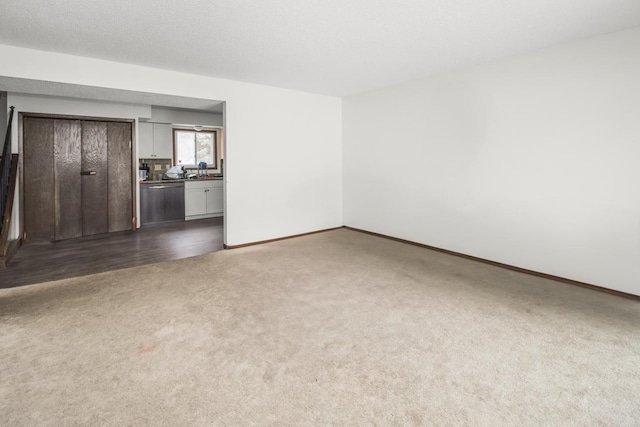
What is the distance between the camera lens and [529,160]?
12.9 ft

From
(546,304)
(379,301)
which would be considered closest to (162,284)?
(379,301)

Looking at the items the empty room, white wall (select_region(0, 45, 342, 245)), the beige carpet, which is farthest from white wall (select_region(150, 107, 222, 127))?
the beige carpet

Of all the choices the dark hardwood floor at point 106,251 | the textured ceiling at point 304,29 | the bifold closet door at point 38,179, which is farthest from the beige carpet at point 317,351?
the bifold closet door at point 38,179

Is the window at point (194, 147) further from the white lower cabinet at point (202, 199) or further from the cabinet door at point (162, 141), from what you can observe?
the white lower cabinet at point (202, 199)

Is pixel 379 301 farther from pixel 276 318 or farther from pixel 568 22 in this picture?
pixel 568 22

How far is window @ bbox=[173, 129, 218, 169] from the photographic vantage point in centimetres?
807

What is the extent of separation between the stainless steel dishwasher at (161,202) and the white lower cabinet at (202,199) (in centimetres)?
13

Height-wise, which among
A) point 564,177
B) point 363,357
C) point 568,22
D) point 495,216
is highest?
point 568,22

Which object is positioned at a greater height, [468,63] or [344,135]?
[468,63]

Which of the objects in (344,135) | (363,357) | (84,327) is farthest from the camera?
(344,135)

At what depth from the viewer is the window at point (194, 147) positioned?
8070 millimetres

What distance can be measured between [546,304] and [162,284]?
3.84 meters

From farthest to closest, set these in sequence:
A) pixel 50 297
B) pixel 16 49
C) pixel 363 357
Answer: pixel 16 49, pixel 50 297, pixel 363 357

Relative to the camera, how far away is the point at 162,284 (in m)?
3.65
